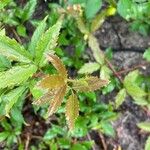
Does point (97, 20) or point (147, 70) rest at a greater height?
point (97, 20)

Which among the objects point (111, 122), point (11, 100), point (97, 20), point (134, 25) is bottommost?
point (111, 122)

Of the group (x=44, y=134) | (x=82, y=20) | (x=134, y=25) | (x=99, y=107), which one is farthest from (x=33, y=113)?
(x=134, y=25)

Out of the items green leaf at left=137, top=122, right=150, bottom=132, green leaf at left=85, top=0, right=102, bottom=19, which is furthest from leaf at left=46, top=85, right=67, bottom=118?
green leaf at left=137, top=122, right=150, bottom=132

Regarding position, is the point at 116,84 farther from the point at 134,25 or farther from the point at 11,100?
the point at 11,100

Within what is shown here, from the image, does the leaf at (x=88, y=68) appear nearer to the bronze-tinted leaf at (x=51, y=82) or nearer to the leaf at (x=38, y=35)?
the leaf at (x=38, y=35)

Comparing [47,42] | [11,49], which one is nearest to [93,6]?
[47,42]

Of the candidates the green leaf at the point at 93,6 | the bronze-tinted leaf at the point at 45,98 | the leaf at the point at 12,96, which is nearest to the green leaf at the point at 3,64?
the leaf at the point at 12,96

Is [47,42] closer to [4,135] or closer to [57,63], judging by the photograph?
[57,63]
